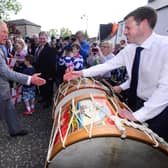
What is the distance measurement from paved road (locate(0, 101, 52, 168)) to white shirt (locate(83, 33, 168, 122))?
155 cm

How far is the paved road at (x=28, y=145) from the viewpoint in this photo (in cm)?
317

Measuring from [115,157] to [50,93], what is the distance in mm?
4116

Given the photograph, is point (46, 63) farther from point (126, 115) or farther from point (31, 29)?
point (31, 29)

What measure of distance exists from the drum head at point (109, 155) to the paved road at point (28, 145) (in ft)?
4.36

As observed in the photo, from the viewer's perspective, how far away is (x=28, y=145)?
12.0ft

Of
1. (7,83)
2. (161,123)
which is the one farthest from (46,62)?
(161,123)

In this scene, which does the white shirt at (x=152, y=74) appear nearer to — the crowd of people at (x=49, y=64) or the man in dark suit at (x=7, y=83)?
the man in dark suit at (x=7, y=83)

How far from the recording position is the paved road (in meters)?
3.17

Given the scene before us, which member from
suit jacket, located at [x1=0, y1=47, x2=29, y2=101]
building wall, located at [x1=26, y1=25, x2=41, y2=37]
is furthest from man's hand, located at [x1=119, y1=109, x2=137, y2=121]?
building wall, located at [x1=26, y1=25, x2=41, y2=37]

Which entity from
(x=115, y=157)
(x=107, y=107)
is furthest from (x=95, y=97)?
(x=115, y=157)

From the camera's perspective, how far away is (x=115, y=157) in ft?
6.25

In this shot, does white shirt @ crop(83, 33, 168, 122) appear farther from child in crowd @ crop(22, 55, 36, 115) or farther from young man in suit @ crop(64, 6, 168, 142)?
child in crowd @ crop(22, 55, 36, 115)

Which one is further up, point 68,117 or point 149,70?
point 149,70

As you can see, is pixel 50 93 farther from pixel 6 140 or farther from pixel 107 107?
pixel 107 107
